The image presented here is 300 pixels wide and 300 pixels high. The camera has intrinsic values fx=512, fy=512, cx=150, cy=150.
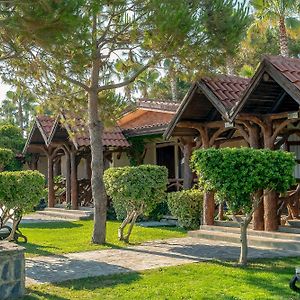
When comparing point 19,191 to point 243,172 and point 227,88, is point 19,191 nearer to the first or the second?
point 243,172

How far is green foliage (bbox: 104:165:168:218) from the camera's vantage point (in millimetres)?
11867

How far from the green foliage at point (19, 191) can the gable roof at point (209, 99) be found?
13.9 ft

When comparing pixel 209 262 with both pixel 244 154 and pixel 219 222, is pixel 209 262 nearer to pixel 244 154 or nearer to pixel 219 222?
pixel 244 154

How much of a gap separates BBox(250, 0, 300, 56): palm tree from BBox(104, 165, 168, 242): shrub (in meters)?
14.4

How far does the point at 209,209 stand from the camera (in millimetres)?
13953

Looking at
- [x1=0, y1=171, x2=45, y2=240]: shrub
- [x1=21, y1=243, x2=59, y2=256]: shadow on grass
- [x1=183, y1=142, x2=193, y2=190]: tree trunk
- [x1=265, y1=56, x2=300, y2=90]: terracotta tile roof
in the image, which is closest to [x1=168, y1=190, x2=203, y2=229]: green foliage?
[x1=183, y1=142, x2=193, y2=190]: tree trunk

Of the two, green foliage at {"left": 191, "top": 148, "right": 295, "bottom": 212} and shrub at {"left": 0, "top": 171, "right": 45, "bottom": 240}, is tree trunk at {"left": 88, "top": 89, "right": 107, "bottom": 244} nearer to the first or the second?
shrub at {"left": 0, "top": 171, "right": 45, "bottom": 240}

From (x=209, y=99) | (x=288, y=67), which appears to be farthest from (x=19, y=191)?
(x=288, y=67)

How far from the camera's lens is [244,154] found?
29.3ft

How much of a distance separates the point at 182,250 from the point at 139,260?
1.55 metres

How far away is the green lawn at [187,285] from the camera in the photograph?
7.07 m

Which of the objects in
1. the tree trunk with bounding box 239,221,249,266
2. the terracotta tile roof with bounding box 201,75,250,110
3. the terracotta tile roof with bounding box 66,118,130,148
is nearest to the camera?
the tree trunk with bounding box 239,221,249,266

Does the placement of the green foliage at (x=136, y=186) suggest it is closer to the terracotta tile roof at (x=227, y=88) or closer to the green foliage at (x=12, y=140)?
the terracotta tile roof at (x=227, y=88)

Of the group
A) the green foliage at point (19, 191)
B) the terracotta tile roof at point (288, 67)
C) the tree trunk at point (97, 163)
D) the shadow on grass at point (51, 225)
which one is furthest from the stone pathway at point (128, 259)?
the shadow on grass at point (51, 225)
